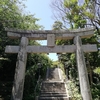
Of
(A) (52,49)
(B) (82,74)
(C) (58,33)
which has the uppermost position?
(C) (58,33)

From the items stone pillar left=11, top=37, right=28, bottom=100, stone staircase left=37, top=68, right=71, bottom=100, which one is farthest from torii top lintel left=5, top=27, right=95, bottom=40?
stone staircase left=37, top=68, right=71, bottom=100

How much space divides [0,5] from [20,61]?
13.6 feet

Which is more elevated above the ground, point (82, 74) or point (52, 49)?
point (52, 49)

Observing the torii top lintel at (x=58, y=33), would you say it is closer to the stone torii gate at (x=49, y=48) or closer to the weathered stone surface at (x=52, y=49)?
the stone torii gate at (x=49, y=48)

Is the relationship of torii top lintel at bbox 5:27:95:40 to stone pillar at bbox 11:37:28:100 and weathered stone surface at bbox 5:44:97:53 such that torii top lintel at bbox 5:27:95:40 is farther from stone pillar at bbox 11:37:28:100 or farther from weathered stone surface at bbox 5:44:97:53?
weathered stone surface at bbox 5:44:97:53

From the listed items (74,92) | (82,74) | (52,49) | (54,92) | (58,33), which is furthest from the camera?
(54,92)

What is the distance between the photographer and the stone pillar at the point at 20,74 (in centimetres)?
636

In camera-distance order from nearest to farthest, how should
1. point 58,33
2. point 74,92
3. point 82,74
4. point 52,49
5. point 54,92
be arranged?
point 82,74 < point 52,49 < point 58,33 < point 74,92 < point 54,92

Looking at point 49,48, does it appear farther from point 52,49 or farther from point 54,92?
point 54,92

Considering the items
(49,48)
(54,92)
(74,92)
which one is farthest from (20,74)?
(54,92)

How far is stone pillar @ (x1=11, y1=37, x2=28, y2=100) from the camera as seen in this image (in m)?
6.36

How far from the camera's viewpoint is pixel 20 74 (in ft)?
22.0

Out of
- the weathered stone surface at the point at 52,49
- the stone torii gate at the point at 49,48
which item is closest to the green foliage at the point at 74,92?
the stone torii gate at the point at 49,48

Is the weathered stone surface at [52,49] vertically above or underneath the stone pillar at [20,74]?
above
